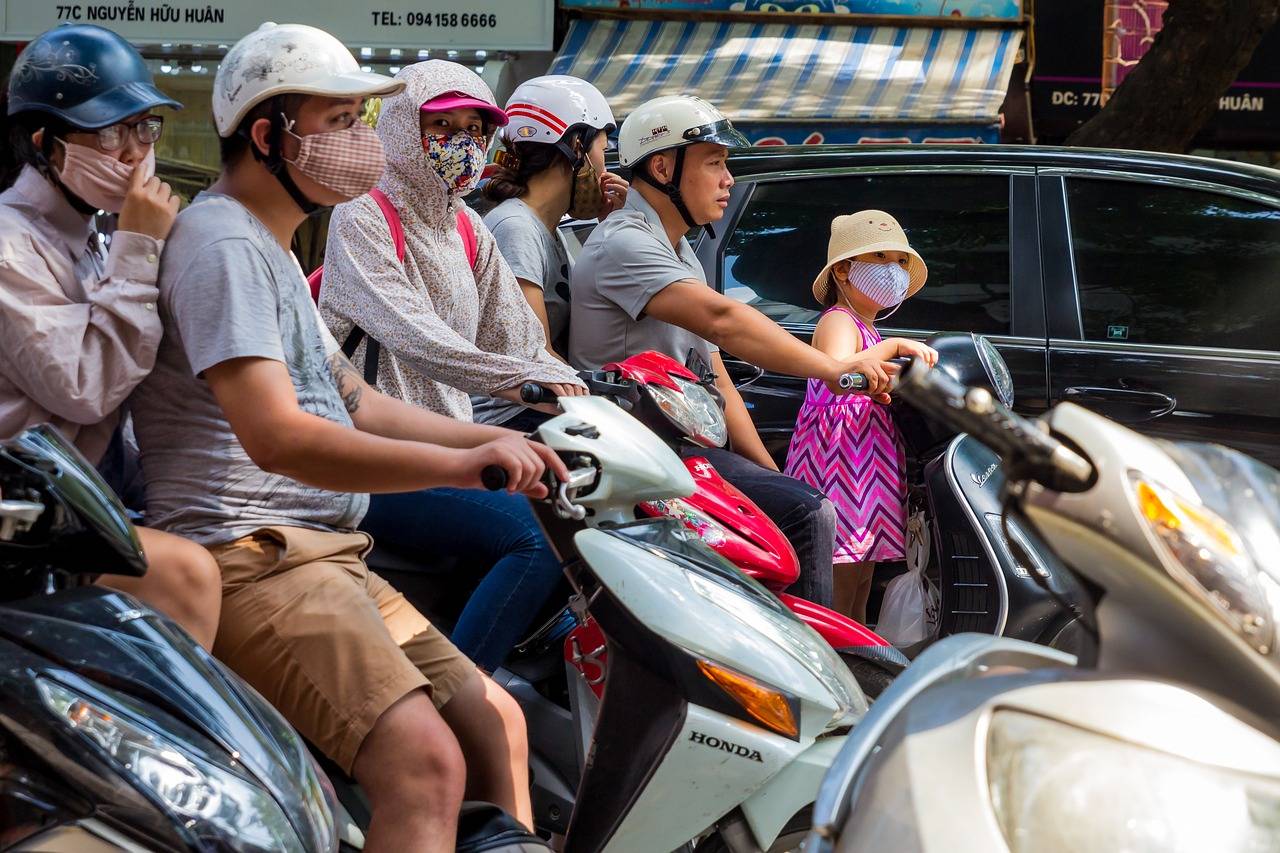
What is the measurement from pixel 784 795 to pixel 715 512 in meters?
0.84

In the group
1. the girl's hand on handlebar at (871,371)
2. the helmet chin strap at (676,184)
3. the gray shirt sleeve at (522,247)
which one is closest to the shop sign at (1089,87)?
the helmet chin strap at (676,184)

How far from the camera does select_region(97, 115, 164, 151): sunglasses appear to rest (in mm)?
2434

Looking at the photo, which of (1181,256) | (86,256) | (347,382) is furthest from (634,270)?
(1181,256)

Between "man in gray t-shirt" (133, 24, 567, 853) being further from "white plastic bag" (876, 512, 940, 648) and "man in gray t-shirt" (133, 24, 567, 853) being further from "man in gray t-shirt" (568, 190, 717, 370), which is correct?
"white plastic bag" (876, 512, 940, 648)

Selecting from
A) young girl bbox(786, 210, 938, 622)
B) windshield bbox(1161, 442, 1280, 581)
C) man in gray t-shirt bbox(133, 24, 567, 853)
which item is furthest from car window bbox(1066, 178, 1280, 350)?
windshield bbox(1161, 442, 1280, 581)

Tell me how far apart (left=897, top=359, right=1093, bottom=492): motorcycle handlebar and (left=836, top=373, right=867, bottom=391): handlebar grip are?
2182 millimetres

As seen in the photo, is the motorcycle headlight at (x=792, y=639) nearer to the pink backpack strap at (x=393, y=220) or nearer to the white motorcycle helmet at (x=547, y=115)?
the pink backpack strap at (x=393, y=220)

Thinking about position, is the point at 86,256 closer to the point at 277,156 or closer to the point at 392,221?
the point at 277,156

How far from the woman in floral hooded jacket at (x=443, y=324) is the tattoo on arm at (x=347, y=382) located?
1.06ft

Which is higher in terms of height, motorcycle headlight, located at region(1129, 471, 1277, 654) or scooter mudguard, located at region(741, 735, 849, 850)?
motorcycle headlight, located at region(1129, 471, 1277, 654)

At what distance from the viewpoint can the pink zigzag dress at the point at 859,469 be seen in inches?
170

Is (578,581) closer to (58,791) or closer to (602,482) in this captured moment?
(602,482)

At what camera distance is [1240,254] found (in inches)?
197

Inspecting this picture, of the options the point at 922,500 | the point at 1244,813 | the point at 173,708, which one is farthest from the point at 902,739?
the point at 922,500
